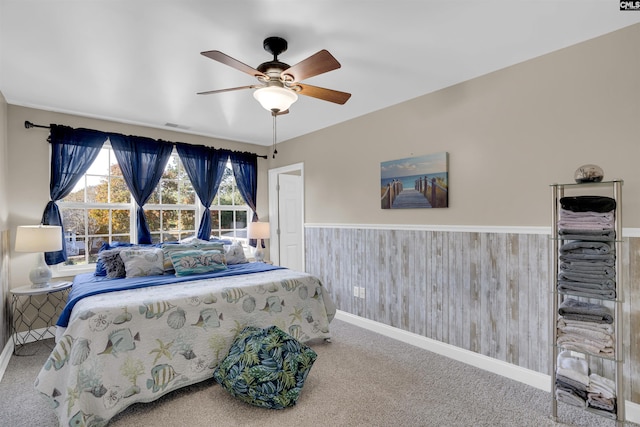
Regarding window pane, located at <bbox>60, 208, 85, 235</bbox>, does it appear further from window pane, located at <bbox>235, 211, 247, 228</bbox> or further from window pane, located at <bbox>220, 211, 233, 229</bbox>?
window pane, located at <bbox>235, 211, 247, 228</bbox>

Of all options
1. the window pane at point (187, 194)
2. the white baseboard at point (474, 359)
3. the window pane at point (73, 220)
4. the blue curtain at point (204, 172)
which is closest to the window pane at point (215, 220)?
the blue curtain at point (204, 172)

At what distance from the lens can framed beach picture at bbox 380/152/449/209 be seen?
10.1 feet

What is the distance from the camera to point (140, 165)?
4.08 m

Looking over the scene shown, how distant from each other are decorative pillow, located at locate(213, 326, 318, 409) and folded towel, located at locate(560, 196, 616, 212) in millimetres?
2033

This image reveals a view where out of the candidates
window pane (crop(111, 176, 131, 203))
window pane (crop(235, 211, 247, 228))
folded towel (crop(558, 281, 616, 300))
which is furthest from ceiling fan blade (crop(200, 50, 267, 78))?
window pane (crop(235, 211, 247, 228))

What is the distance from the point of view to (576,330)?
2.06 metres

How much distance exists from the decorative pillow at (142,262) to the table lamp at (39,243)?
1.95 ft

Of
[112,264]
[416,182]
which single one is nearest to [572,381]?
[416,182]

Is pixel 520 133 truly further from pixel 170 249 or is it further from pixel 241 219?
pixel 241 219

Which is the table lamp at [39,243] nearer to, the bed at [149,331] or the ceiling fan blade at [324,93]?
the bed at [149,331]

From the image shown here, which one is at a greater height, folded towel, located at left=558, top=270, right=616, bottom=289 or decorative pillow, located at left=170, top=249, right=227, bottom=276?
folded towel, located at left=558, top=270, right=616, bottom=289

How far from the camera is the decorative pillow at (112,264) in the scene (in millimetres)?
3158

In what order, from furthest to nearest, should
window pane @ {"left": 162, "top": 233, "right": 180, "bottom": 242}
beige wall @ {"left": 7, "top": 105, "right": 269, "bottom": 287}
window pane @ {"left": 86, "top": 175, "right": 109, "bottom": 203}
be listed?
window pane @ {"left": 162, "top": 233, "right": 180, "bottom": 242}, window pane @ {"left": 86, "top": 175, "right": 109, "bottom": 203}, beige wall @ {"left": 7, "top": 105, "right": 269, "bottom": 287}

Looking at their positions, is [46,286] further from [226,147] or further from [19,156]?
[226,147]
